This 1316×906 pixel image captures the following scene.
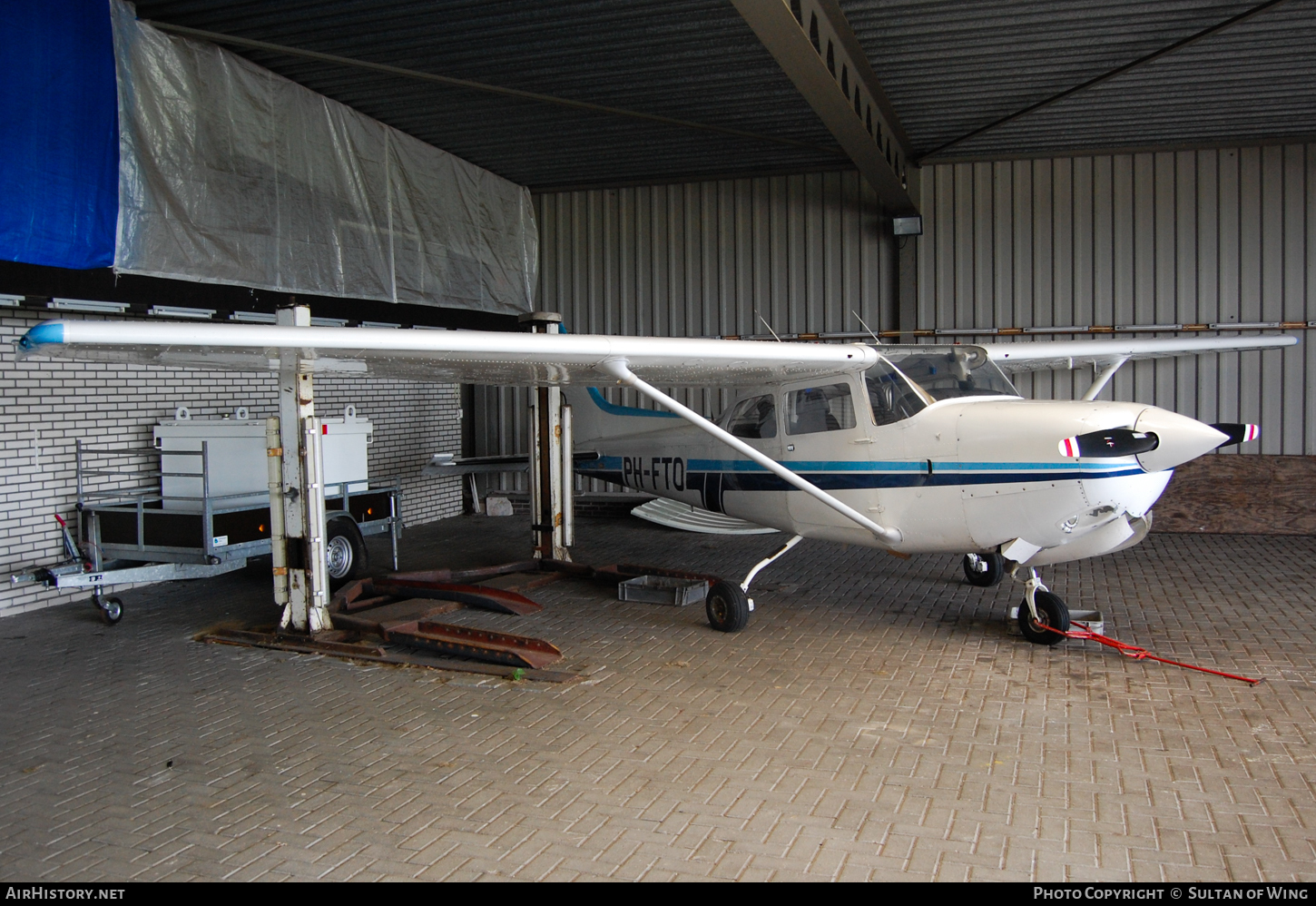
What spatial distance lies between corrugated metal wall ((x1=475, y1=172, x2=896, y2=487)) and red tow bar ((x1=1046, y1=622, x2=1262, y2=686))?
7863mm

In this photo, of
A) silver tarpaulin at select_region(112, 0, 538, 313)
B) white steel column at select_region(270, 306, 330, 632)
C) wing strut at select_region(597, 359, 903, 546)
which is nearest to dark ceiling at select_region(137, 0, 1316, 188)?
silver tarpaulin at select_region(112, 0, 538, 313)

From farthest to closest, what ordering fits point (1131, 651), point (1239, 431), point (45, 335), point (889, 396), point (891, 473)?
point (889, 396) < point (891, 473) < point (1131, 651) < point (1239, 431) < point (45, 335)

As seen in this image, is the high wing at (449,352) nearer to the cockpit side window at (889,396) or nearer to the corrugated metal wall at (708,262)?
the cockpit side window at (889,396)

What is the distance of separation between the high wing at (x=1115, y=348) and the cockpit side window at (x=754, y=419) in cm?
341

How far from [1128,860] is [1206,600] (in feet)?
18.1

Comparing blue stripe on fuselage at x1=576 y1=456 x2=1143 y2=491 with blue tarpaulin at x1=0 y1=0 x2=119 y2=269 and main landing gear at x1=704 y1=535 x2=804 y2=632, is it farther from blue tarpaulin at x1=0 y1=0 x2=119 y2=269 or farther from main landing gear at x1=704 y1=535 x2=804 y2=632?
blue tarpaulin at x1=0 y1=0 x2=119 y2=269

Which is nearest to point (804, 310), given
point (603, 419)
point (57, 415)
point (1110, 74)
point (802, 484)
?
point (603, 419)

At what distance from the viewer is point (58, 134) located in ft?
24.7

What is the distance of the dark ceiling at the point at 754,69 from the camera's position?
333 inches

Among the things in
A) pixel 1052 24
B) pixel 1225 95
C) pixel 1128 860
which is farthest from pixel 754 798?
pixel 1225 95

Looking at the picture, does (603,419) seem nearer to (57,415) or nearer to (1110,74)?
(57,415)

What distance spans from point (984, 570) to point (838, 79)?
5052 mm

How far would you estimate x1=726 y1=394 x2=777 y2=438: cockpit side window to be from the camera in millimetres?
8195

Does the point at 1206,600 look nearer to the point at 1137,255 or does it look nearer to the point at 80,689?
the point at 1137,255
